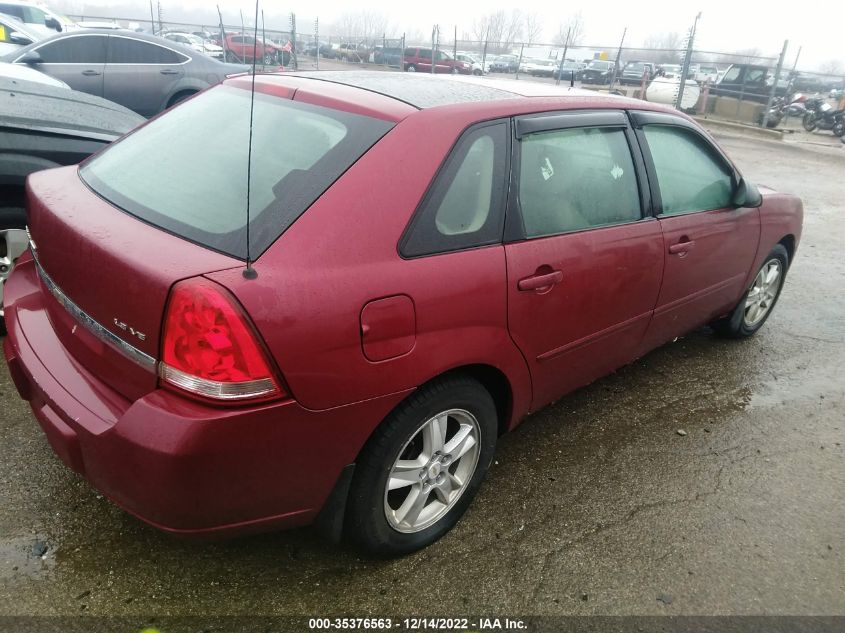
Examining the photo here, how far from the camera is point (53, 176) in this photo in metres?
2.47

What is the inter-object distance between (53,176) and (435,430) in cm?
173

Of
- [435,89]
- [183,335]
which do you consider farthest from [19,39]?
[183,335]

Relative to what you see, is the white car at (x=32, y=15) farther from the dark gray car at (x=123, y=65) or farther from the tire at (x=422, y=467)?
the tire at (x=422, y=467)

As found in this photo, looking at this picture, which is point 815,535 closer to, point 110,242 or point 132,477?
point 132,477

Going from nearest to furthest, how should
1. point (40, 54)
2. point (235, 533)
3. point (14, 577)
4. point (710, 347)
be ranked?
point (235, 533) → point (14, 577) → point (710, 347) → point (40, 54)

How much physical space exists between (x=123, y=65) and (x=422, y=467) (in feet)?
28.2

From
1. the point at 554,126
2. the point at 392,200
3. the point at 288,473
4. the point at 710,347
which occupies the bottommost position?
the point at 710,347

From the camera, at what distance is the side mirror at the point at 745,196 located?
3564 mm

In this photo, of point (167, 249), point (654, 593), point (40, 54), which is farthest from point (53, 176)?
point (40, 54)

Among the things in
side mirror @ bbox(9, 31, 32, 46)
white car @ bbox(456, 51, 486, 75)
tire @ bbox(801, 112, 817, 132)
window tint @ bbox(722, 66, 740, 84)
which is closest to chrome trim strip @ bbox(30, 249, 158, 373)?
side mirror @ bbox(9, 31, 32, 46)

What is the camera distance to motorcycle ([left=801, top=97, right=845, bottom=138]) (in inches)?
749

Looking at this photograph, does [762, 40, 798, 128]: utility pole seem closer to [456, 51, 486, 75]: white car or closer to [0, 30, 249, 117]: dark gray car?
[456, 51, 486, 75]: white car

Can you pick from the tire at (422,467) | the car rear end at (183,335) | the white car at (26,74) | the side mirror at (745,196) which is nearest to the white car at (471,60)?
the white car at (26,74)

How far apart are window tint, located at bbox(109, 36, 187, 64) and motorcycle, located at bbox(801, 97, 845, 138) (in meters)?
18.4
